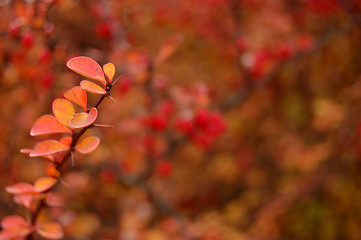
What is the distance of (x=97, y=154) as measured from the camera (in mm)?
1663

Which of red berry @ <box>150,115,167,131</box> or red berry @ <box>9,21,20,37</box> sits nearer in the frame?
red berry @ <box>9,21,20,37</box>

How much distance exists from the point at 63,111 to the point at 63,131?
0.12ft

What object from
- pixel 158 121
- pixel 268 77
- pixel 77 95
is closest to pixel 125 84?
pixel 158 121

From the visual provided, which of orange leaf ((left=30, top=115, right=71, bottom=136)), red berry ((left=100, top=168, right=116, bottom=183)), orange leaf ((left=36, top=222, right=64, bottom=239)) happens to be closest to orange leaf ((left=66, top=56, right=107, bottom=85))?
orange leaf ((left=30, top=115, right=71, bottom=136))

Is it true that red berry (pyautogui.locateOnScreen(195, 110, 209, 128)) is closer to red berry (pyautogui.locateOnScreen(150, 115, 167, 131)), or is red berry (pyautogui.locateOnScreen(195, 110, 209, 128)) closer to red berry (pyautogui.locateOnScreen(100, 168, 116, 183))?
red berry (pyautogui.locateOnScreen(150, 115, 167, 131))

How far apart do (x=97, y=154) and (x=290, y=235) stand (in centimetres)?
133

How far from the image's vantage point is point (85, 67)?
18.4 inches

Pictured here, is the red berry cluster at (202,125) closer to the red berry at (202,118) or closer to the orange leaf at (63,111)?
the red berry at (202,118)

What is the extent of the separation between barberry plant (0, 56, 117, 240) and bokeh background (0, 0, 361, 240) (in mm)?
375

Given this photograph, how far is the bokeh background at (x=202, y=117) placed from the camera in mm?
1261

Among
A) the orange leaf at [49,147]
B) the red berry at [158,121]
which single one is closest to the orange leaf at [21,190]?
the orange leaf at [49,147]

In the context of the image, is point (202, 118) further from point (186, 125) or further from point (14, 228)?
point (14, 228)

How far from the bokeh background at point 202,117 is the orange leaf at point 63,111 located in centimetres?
50

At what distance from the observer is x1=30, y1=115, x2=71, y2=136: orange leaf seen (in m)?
0.52
